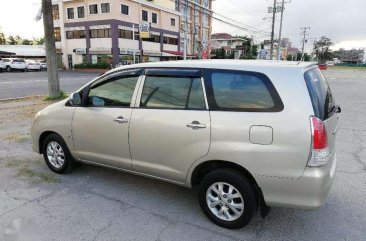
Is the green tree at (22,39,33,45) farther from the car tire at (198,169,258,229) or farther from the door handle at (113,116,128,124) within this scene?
the car tire at (198,169,258,229)

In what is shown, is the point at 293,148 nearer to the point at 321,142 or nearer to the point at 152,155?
the point at 321,142

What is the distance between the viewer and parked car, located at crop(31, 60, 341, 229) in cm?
271

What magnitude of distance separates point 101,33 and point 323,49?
9253 cm

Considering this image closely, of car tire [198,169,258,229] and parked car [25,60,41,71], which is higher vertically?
parked car [25,60,41,71]

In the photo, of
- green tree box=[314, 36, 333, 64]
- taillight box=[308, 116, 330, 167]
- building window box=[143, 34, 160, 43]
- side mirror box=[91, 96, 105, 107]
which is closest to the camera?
taillight box=[308, 116, 330, 167]

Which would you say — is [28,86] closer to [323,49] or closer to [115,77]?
[115,77]

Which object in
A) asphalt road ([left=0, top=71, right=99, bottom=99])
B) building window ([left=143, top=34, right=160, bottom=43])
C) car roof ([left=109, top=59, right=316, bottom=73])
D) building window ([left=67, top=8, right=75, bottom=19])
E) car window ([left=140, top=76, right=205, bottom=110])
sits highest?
building window ([left=67, top=8, right=75, bottom=19])

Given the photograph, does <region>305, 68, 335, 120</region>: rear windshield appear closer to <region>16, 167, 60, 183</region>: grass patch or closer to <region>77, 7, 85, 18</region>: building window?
<region>16, 167, 60, 183</region>: grass patch

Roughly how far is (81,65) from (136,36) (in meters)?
9.06

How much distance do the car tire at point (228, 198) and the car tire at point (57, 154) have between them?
2.24 metres

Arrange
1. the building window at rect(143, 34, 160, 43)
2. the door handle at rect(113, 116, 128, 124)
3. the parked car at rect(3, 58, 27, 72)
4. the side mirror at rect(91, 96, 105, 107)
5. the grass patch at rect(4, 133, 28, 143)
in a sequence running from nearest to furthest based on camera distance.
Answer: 1. the door handle at rect(113, 116, 128, 124)
2. the side mirror at rect(91, 96, 105, 107)
3. the grass patch at rect(4, 133, 28, 143)
4. the parked car at rect(3, 58, 27, 72)
5. the building window at rect(143, 34, 160, 43)

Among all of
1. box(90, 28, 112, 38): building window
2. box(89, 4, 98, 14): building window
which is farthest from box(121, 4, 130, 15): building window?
box(89, 4, 98, 14): building window

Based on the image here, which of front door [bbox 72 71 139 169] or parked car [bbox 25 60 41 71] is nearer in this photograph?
front door [bbox 72 71 139 169]

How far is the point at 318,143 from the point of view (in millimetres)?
2639
